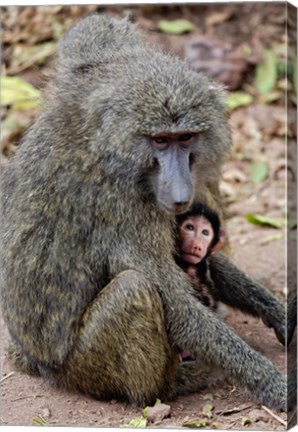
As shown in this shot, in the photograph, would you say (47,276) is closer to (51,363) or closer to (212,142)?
(51,363)

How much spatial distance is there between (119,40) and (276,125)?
387 cm

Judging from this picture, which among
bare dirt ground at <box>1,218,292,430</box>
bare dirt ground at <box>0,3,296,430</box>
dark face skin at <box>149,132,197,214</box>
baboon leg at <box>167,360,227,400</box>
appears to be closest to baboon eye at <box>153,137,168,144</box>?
dark face skin at <box>149,132,197,214</box>

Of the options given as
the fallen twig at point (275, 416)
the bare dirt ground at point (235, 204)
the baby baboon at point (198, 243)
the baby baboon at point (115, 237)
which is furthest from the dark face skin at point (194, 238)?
the fallen twig at point (275, 416)

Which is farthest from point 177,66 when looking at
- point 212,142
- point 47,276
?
point 47,276

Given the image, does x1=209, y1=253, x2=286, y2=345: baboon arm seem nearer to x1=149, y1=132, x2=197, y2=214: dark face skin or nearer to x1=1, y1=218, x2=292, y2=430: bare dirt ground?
x1=1, y1=218, x2=292, y2=430: bare dirt ground

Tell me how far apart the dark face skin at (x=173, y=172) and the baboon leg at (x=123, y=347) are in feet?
1.34

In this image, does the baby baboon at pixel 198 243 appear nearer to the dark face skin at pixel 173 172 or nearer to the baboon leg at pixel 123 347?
A: the baboon leg at pixel 123 347

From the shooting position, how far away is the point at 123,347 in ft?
15.2

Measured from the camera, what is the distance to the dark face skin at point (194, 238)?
5.09 meters

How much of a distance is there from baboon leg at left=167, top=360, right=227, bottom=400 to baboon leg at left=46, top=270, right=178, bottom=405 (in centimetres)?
12

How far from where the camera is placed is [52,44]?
893cm

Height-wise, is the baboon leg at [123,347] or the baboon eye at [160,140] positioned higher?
the baboon eye at [160,140]

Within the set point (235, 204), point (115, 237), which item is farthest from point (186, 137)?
point (235, 204)

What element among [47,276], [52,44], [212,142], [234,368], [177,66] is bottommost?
[234,368]
